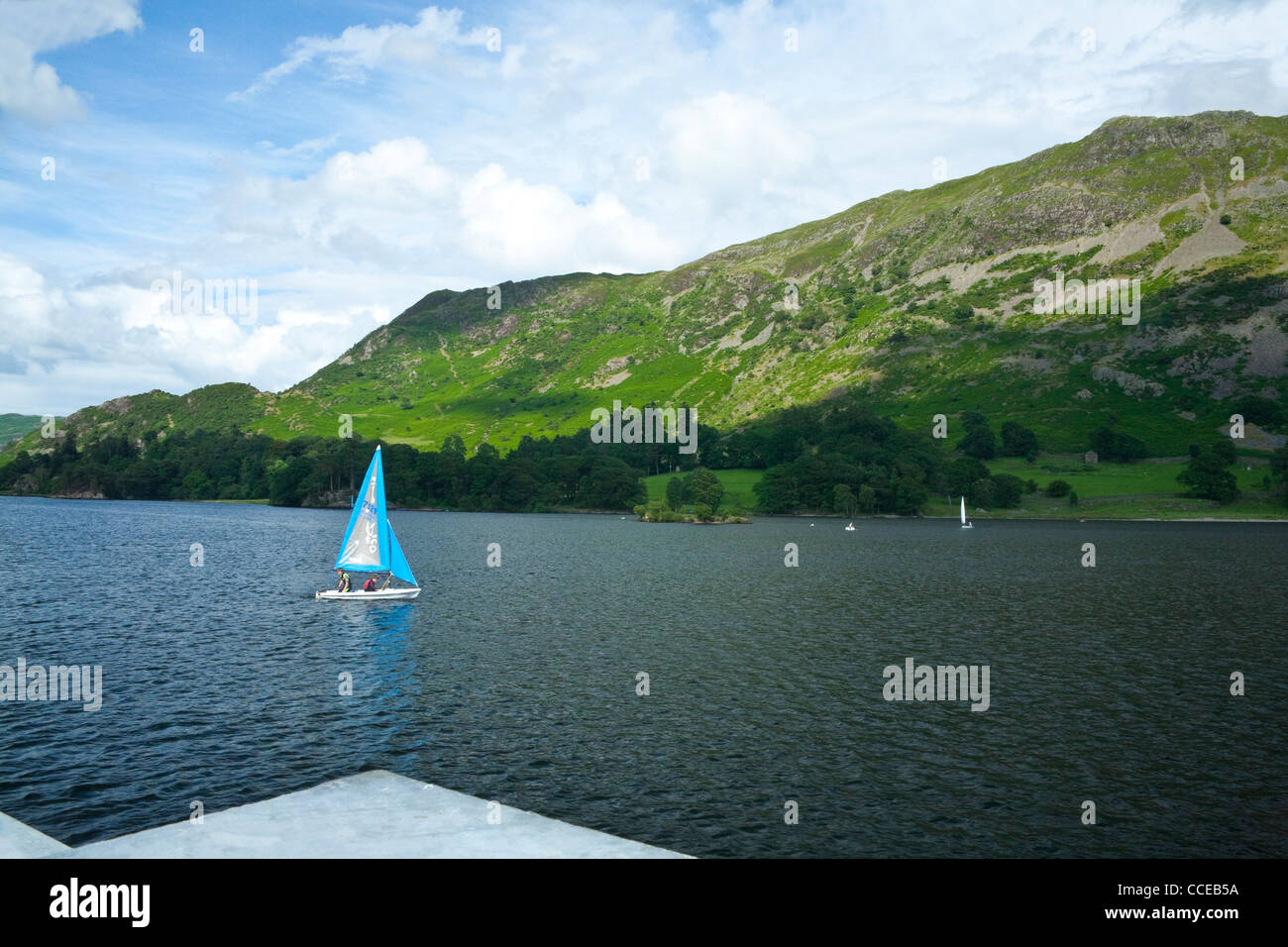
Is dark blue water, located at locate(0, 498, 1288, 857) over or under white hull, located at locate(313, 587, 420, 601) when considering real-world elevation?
under

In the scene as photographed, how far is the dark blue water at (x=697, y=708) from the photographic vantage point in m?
27.2

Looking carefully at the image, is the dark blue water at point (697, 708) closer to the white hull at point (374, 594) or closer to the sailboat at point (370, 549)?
the white hull at point (374, 594)

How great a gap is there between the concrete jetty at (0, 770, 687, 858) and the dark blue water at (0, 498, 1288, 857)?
4.96 metres

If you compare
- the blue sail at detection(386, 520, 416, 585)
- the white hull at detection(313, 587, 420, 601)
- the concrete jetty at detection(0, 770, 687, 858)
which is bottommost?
the white hull at detection(313, 587, 420, 601)

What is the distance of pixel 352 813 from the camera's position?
22203mm

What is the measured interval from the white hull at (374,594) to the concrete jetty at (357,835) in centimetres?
5262

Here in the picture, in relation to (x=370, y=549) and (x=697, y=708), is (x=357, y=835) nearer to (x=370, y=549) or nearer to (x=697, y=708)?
(x=697, y=708)

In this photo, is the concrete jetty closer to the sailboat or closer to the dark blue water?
the dark blue water

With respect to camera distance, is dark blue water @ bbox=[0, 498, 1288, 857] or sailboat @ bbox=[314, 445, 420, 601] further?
sailboat @ bbox=[314, 445, 420, 601]

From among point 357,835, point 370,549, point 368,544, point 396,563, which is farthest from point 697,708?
point 368,544

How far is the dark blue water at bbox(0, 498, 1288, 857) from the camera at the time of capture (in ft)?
89.3

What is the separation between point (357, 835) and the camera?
20.3 metres

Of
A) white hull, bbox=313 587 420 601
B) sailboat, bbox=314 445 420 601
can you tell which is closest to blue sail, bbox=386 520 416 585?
sailboat, bbox=314 445 420 601
